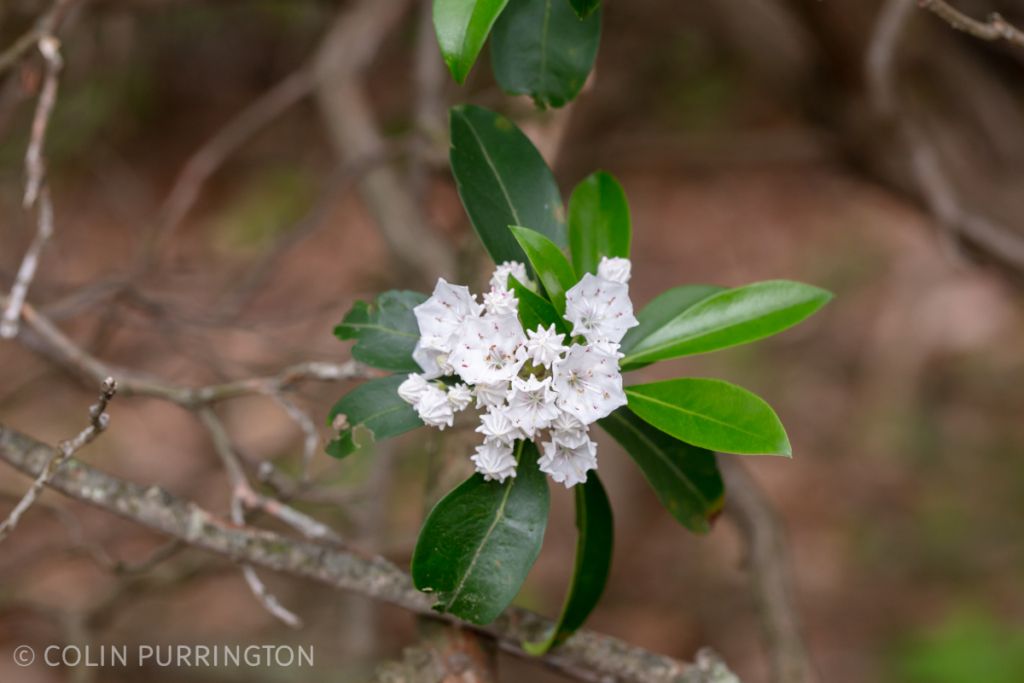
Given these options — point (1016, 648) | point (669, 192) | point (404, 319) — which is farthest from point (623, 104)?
point (404, 319)

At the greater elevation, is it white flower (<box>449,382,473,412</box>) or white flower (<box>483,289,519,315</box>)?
white flower (<box>483,289,519,315</box>)

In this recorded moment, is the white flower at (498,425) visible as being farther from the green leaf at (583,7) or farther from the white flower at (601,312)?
the green leaf at (583,7)

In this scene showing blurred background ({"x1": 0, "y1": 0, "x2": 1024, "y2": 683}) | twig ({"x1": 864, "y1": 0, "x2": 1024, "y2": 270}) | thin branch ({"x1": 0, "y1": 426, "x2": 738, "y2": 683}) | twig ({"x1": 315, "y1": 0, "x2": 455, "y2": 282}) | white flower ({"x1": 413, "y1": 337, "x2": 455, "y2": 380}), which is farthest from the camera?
twig ({"x1": 315, "y1": 0, "x2": 455, "y2": 282})

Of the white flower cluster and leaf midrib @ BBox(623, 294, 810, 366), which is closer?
the white flower cluster

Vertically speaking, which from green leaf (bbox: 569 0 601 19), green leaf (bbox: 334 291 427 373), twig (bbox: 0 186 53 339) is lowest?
green leaf (bbox: 334 291 427 373)

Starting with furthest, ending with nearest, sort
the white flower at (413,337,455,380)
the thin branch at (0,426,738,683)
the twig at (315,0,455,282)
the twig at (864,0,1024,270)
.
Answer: the twig at (315,0,455,282), the twig at (864,0,1024,270), the thin branch at (0,426,738,683), the white flower at (413,337,455,380)

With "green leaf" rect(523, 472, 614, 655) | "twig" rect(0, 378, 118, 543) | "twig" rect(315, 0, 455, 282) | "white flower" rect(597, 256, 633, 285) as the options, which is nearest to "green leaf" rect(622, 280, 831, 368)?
"white flower" rect(597, 256, 633, 285)

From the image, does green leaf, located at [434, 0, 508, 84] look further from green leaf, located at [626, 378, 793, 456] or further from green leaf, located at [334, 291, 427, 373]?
green leaf, located at [626, 378, 793, 456]
